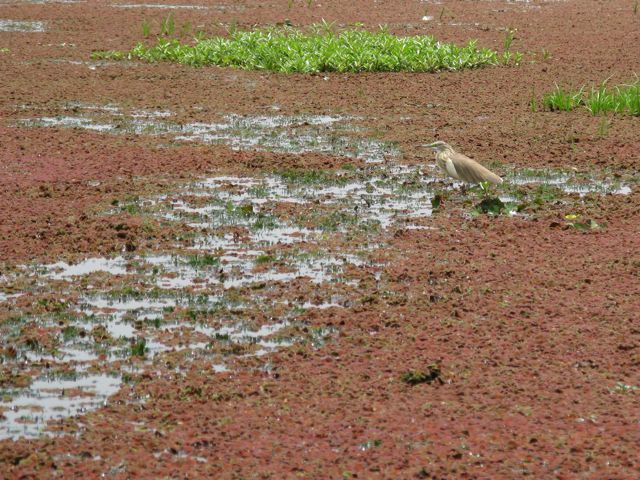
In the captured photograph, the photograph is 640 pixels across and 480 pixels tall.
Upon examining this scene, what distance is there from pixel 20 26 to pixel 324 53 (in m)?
6.42

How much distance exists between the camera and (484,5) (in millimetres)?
22969

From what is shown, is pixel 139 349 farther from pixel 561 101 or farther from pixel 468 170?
pixel 561 101

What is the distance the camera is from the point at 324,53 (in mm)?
16156

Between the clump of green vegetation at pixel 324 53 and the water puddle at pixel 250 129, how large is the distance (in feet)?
9.42

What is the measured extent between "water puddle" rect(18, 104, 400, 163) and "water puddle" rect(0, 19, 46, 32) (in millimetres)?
6570

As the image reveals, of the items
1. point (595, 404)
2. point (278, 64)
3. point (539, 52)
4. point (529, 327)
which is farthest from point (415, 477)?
point (539, 52)

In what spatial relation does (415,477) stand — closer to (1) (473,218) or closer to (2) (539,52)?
(1) (473,218)

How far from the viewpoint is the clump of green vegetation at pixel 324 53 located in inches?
629

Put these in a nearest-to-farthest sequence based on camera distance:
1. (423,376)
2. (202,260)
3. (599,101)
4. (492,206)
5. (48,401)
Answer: (48,401)
(423,376)
(202,260)
(492,206)
(599,101)

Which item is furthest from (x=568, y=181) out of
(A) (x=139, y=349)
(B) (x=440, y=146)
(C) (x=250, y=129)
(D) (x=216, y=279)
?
(A) (x=139, y=349)

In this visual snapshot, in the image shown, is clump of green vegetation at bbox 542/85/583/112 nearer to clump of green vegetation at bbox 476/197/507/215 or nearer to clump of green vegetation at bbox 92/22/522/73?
clump of green vegetation at bbox 92/22/522/73

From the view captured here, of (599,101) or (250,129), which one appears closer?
(250,129)

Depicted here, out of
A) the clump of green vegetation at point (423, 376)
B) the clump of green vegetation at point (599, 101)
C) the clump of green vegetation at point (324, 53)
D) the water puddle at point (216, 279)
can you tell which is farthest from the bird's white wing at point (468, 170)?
the clump of green vegetation at point (324, 53)

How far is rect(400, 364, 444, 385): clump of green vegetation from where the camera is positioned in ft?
19.8
